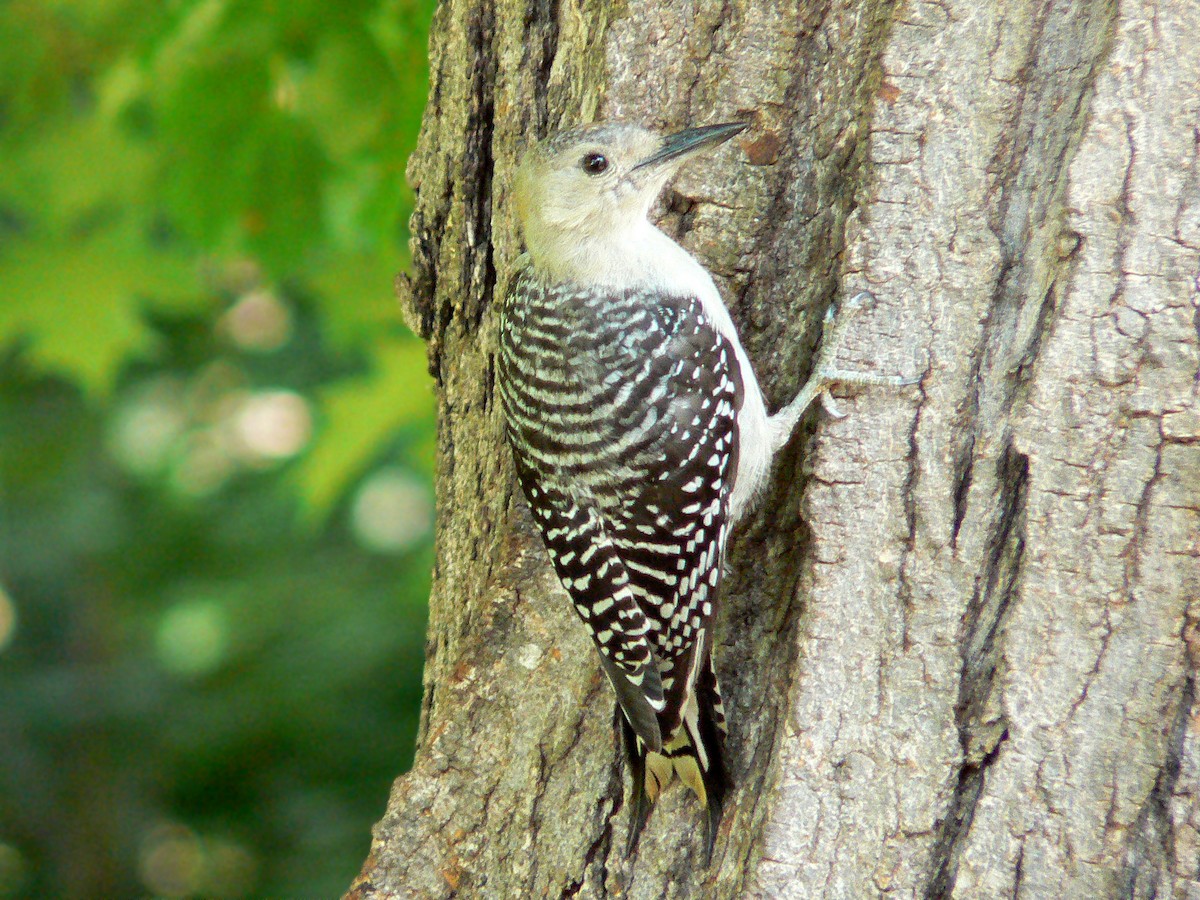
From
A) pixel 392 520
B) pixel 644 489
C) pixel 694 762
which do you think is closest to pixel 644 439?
pixel 644 489

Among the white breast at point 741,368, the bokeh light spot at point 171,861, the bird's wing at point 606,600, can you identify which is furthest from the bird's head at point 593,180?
the bokeh light spot at point 171,861

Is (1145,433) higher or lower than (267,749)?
higher

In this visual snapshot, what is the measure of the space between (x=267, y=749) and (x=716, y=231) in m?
4.81

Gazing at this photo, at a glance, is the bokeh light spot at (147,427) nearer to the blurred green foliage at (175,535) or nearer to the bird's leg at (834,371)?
the blurred green foliage at (175,535)

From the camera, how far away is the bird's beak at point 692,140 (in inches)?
105

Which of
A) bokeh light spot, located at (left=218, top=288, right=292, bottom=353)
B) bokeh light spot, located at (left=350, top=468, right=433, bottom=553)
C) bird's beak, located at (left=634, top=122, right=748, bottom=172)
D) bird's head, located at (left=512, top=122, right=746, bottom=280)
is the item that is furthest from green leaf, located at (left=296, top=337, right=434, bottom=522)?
bokeh light spot, located at (left=218, top=288, right=292, bottom=353)

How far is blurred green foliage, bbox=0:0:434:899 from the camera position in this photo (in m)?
4.17

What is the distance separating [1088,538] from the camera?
2.24 meters

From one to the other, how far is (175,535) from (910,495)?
203 inches

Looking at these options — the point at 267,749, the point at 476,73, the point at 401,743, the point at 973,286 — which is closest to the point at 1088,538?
the point at 973,286

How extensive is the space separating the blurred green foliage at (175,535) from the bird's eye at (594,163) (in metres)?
1.28

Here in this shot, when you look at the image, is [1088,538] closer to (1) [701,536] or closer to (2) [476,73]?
(1) [701,536]

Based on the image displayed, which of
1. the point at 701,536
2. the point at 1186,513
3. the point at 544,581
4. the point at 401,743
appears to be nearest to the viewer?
the point at 1186,513

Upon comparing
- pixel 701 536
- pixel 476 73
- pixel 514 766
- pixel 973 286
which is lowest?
pixel 514 766
